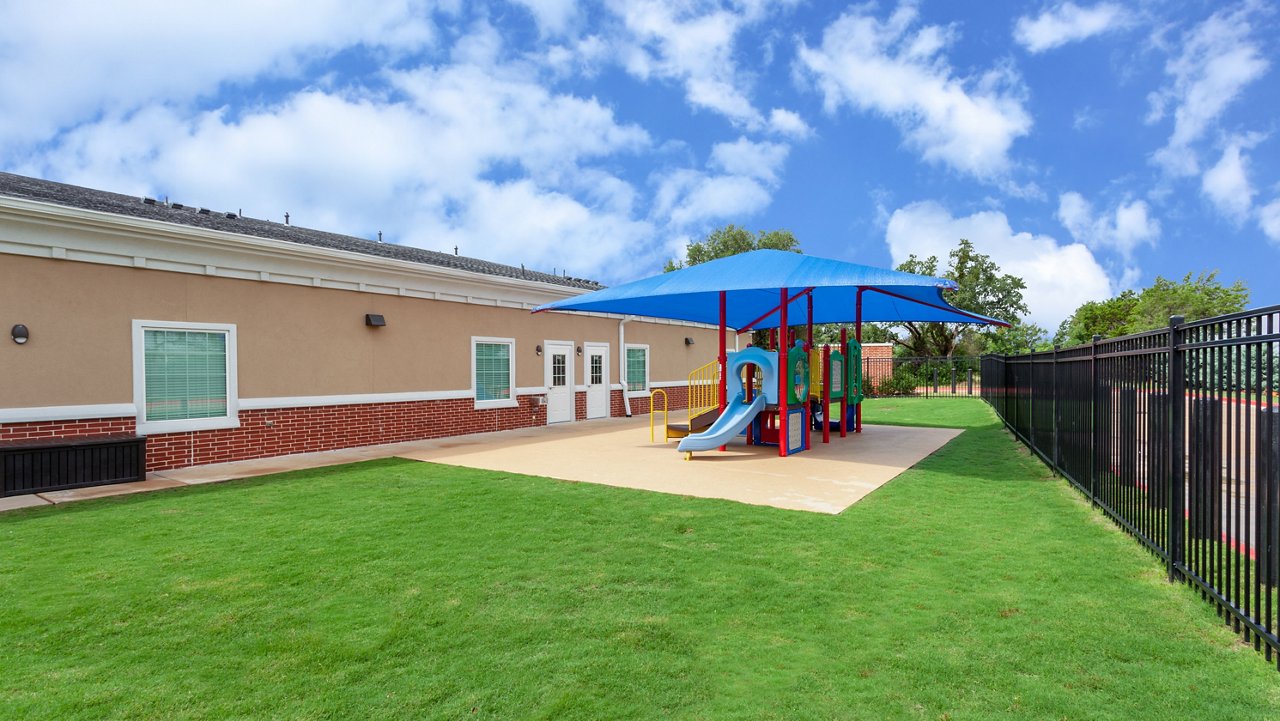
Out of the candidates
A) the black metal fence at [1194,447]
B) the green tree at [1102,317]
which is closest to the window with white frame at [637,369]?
the black metal fence at [1194,447]

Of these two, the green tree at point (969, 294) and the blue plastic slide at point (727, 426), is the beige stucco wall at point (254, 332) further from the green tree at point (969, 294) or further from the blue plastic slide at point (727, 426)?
the green tree at point (969, 294)

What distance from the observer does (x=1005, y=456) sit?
33.4 ft

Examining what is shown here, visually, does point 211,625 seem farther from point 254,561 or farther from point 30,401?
point 30,401

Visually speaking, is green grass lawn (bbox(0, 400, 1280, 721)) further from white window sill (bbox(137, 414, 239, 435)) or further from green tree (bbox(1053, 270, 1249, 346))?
green tree (bbox(1053, 270, 1249, 346))

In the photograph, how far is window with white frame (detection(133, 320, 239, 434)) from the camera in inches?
370

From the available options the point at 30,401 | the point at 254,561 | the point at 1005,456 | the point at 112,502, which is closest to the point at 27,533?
the point at 112,502

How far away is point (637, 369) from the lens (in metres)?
19.5

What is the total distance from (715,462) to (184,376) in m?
7.91

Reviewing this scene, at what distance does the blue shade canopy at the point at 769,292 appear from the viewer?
32.1 ft

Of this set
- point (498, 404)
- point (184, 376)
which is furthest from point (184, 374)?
point (498, 404)

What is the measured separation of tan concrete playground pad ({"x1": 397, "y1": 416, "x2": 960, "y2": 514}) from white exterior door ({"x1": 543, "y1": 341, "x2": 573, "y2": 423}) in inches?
75.2

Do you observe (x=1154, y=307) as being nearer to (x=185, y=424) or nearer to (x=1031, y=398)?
(x=1031, y=398)

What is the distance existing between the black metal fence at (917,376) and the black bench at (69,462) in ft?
83.5

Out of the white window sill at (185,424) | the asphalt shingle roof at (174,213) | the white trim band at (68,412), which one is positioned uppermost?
the asphalt shingle roof at (174,213)
